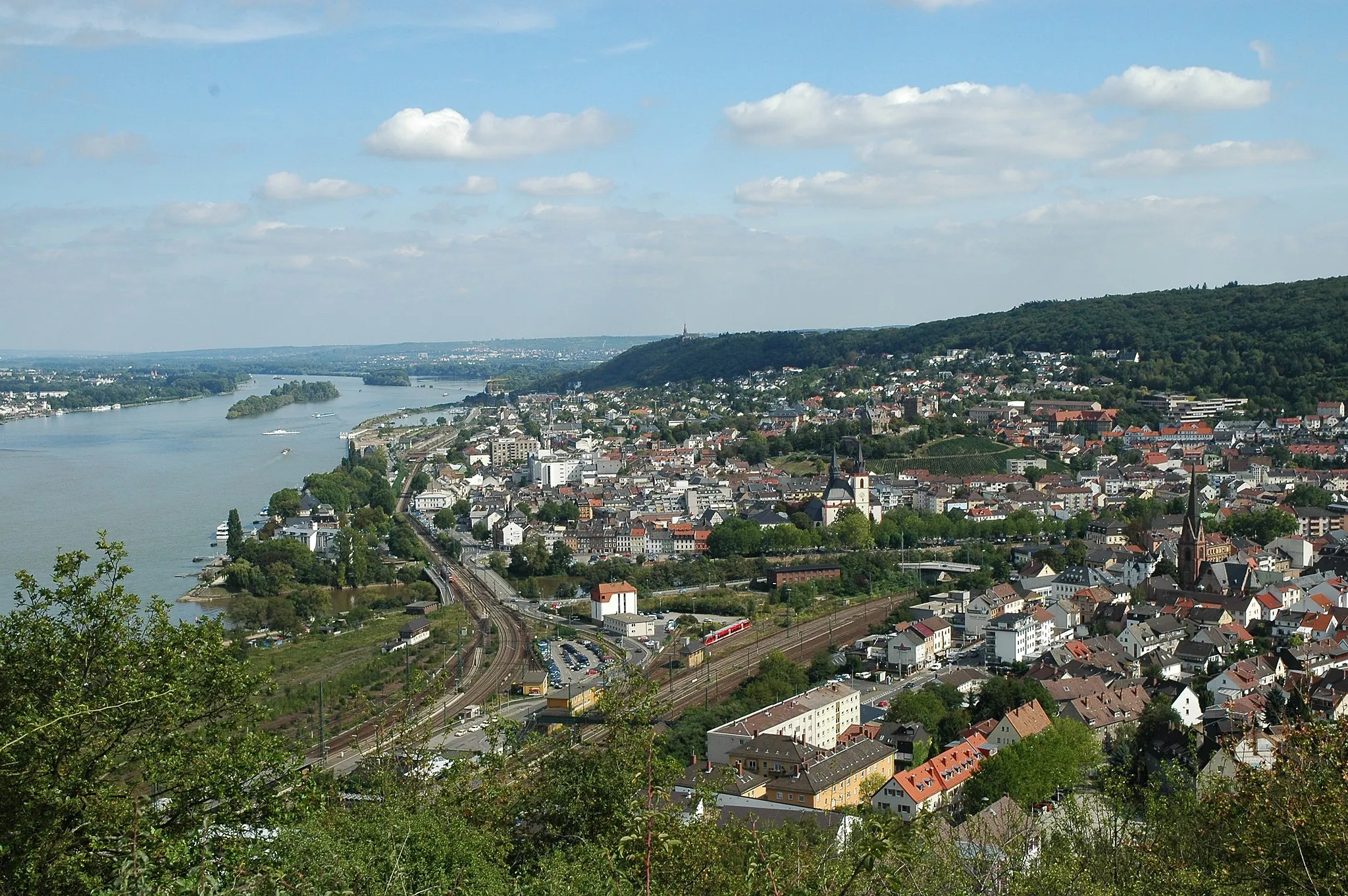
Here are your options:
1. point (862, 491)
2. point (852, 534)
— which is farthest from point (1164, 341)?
point (852, 534)

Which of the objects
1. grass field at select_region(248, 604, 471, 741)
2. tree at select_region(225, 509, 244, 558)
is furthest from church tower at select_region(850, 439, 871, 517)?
tree at select_region(225, 509, 244, 558)

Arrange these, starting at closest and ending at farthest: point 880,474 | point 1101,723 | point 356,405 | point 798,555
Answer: point 1101,723, point 798,555, point 880,474, point 356,405

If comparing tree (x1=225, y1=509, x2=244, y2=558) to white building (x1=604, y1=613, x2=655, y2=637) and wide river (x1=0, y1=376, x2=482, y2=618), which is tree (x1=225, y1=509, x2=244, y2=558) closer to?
wide river (x1=0, y1=376, x2=482, y2=618)

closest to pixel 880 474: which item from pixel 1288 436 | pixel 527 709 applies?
pixel 1288 436

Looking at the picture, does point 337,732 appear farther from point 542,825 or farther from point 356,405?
point 356,405

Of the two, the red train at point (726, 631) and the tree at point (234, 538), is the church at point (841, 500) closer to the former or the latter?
the red train at point (726, 631)

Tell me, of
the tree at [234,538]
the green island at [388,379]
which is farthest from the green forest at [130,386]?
the tree at [234,538]
